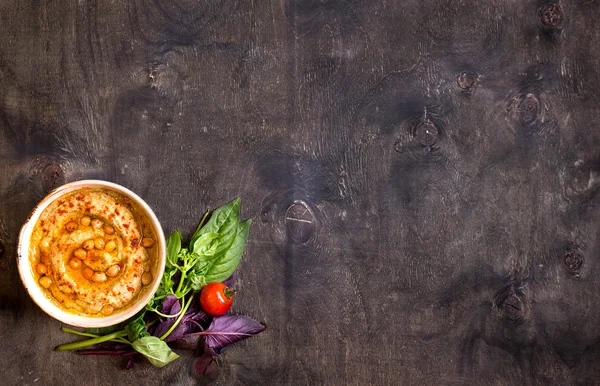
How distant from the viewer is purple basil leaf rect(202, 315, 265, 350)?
1.87 m

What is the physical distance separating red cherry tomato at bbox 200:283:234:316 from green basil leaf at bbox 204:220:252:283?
3 cm

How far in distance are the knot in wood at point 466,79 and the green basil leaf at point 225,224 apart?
725 mm

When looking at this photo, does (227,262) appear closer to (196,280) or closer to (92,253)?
(196,280)

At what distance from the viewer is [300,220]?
6.36ft

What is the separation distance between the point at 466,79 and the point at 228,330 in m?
0.99

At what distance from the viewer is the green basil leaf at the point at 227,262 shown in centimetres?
187

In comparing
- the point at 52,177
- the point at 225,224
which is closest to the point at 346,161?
the point at 225,224

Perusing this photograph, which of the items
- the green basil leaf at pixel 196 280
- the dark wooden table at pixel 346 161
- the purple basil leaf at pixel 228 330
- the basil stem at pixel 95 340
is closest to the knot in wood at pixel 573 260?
the dark wooden table at pixel 346 161

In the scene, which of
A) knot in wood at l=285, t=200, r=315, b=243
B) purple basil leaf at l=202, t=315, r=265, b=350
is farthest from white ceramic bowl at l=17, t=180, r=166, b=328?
knot in wood at l=285, t=200, r=315, b=243

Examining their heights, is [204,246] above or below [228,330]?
above

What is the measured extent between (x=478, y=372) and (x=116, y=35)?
1.43 meters

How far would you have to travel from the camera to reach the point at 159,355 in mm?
1788

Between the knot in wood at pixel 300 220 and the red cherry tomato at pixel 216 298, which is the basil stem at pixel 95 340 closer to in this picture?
the red cherry tomato at pixel 216 298

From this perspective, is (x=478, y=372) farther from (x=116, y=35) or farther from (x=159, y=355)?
(x=116, y=35)
